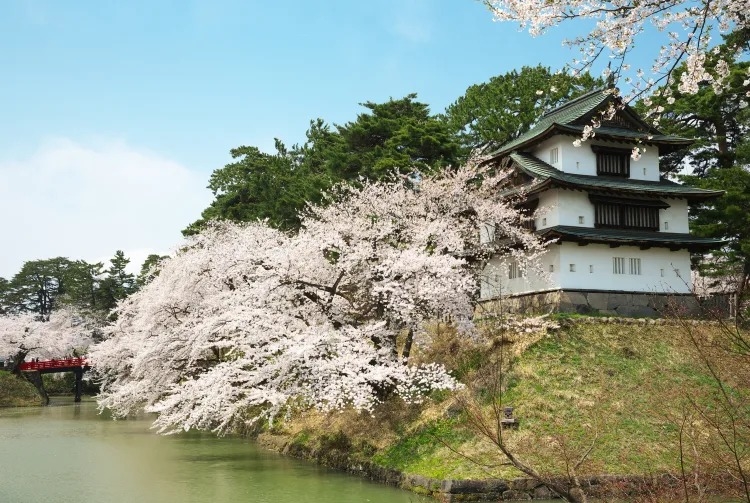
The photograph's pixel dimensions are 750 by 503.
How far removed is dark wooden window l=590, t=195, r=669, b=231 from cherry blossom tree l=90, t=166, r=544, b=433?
9.73 ft

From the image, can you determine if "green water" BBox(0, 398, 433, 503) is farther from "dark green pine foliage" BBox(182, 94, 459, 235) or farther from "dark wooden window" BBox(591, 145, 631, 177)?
"dark wooden window" BBox(591, 145, 631, 177)

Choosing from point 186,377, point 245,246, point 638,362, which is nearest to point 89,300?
point 186,377

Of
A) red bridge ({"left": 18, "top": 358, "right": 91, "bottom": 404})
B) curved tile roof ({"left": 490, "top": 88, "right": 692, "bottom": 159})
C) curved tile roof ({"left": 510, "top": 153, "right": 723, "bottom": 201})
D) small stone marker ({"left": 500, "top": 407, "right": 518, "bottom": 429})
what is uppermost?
curved tile roof ({"left": 490, "top": 88, "right": 692, "bottom": 159})

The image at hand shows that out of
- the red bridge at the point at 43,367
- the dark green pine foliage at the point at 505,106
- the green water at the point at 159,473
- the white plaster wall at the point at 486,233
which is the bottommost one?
the green water at the point at 159,473

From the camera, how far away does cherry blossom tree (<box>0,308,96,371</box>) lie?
51.7 meters

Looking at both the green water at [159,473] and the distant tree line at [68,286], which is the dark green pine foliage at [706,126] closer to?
the green water at [159,473]

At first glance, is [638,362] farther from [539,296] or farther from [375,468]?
[375,468]

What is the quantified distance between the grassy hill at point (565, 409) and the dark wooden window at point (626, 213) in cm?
467

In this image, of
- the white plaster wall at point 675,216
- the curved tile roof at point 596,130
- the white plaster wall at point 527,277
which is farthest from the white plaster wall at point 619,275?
the curved tile roof at point 596,130

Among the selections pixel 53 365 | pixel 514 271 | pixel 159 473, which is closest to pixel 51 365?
pixel 53 365

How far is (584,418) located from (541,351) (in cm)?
327

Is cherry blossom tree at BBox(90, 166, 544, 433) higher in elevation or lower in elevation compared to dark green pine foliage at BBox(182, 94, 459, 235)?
lower

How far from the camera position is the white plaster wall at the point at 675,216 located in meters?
26.0

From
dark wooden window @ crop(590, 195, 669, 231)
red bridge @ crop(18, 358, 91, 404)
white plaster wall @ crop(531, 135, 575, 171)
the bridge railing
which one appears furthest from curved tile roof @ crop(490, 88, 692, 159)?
red bridge @ crop(18, 358, 91, 404)
